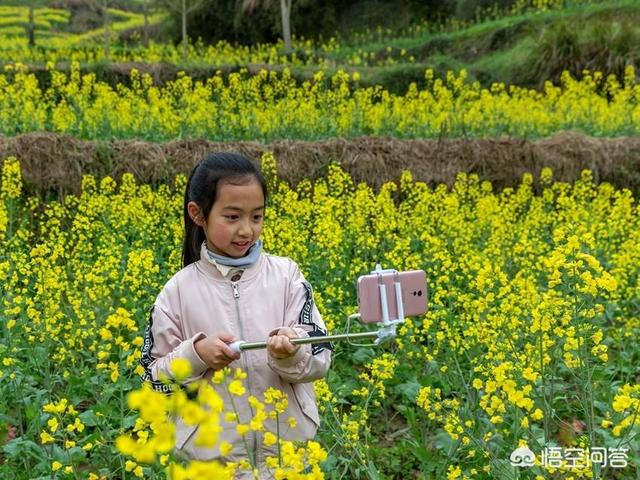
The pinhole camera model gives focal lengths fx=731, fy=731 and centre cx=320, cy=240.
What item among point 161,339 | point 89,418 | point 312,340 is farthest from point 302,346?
point 89,418

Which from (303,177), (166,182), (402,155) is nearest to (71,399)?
(166,182)

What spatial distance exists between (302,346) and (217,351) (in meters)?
0.26

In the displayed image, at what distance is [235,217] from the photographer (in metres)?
2.29

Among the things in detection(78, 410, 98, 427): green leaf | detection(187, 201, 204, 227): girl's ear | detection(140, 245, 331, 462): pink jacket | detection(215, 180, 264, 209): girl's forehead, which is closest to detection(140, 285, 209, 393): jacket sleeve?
detection(140, 245, 331, 462): pink jacket

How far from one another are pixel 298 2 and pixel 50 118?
10.6 meters

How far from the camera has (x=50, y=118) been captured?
8500 mm

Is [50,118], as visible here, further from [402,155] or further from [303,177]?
[402,155]

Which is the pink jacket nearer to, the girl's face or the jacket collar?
the jacket collar

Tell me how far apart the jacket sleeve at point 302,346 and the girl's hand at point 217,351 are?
16 centimetres

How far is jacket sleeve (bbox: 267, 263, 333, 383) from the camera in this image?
218cm

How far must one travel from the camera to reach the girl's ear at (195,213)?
2393mm

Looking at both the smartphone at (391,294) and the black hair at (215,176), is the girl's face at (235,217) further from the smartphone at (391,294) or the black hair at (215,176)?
the smartphone at (391,294)

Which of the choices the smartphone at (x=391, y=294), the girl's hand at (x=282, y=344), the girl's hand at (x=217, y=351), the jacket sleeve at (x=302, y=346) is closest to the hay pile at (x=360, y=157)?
the jacket sleeve at (x=302, y=346)

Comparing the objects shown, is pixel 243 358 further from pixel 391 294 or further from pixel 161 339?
pixel 391 294
